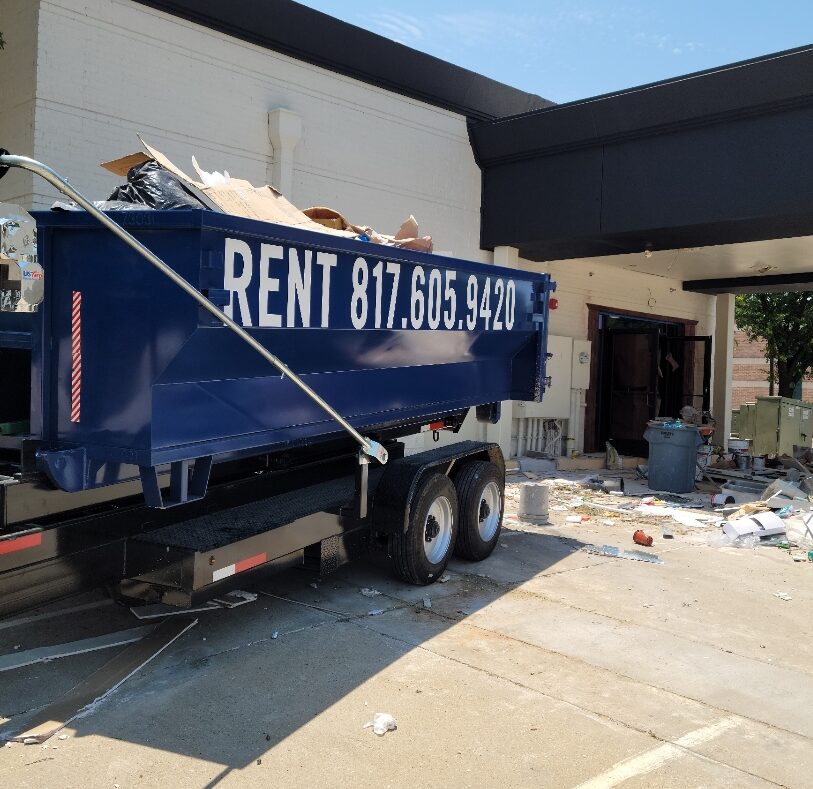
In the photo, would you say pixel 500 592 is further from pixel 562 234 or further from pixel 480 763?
pixel 562 234

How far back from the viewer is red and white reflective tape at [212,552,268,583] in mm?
4719

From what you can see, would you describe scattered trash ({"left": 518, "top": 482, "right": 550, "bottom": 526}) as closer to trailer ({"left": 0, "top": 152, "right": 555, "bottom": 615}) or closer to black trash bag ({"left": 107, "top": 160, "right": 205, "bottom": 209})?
trailer ({"left": 0, "top": 152, "right": 555, "bottom": 615})

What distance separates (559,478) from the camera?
13344 millimetres

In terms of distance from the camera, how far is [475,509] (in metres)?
7.29

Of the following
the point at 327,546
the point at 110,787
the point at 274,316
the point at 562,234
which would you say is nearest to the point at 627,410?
the point at 562,234

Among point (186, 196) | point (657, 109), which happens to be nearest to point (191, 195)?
point (186, 196)

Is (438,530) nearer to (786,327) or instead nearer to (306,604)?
(306,604)

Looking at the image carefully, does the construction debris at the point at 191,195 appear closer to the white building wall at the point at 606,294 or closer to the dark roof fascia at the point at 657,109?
the dark roof fascia at the point at 657,109

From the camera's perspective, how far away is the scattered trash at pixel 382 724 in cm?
408

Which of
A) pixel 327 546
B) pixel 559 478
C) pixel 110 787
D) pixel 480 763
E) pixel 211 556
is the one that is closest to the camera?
pixel 110 787

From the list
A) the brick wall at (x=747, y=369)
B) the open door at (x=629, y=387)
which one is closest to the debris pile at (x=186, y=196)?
the open door at (x=629, y=387)

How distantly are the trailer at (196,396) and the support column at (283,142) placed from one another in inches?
191

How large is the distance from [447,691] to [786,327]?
23142 mm

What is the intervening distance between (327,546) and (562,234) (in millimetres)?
7887
